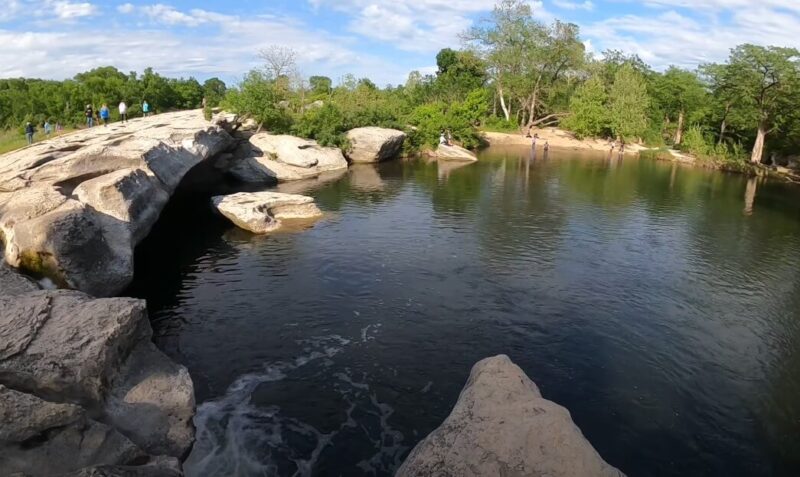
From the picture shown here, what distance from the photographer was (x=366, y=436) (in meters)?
11.9

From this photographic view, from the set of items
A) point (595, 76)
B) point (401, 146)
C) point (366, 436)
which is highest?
point (595, 76)

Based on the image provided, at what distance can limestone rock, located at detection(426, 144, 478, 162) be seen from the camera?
181ft

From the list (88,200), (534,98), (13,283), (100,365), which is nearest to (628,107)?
(534,98)

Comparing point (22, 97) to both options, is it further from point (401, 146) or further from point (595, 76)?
point (595, 76)

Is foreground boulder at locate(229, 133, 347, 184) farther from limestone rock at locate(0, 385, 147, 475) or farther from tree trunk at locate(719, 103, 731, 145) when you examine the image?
tree trunk at locate(719, 103, 731, 145)

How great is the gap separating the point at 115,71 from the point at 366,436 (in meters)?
61.8

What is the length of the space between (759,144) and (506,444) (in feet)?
189

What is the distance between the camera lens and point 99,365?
10375mm

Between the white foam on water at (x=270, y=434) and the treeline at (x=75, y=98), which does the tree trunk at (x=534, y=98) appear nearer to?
the treeline at (x=75, y=98)

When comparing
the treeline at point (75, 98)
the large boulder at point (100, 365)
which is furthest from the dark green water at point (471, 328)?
the treeline at point (75, 98)

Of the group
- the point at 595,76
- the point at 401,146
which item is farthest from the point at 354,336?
the point at 595,76

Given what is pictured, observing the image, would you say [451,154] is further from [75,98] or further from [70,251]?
[70,251]

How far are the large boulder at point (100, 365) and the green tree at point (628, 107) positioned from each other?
6595 centimetres

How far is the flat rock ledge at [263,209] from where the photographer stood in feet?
87.1
